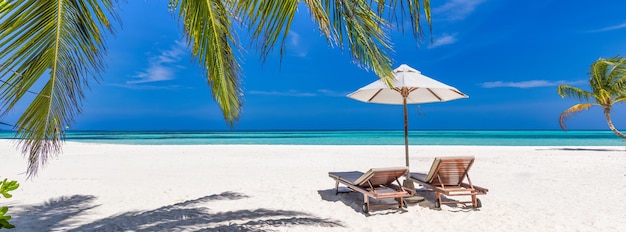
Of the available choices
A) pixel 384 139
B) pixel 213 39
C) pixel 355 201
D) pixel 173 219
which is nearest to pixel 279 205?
pixel 355 201

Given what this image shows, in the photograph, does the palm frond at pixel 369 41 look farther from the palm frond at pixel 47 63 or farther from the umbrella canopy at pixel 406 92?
the palm frond at pixel 47 63

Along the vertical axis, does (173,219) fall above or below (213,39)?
below

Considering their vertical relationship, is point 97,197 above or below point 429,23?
below

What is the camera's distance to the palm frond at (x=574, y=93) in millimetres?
15625

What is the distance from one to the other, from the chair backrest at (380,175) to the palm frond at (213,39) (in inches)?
70.5

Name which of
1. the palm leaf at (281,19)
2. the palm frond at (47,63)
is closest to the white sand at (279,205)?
the palm frond at (47,63)

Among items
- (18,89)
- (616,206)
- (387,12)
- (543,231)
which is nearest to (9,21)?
(18,89)

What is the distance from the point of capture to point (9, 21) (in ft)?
6.61

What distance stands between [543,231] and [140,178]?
7.02 m

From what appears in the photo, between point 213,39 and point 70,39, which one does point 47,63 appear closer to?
point 70,39

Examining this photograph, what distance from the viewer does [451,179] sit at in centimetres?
501

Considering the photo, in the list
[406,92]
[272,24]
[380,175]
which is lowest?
[380,175]

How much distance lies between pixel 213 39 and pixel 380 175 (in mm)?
2777

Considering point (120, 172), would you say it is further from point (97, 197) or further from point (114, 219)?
point (114, 219)
